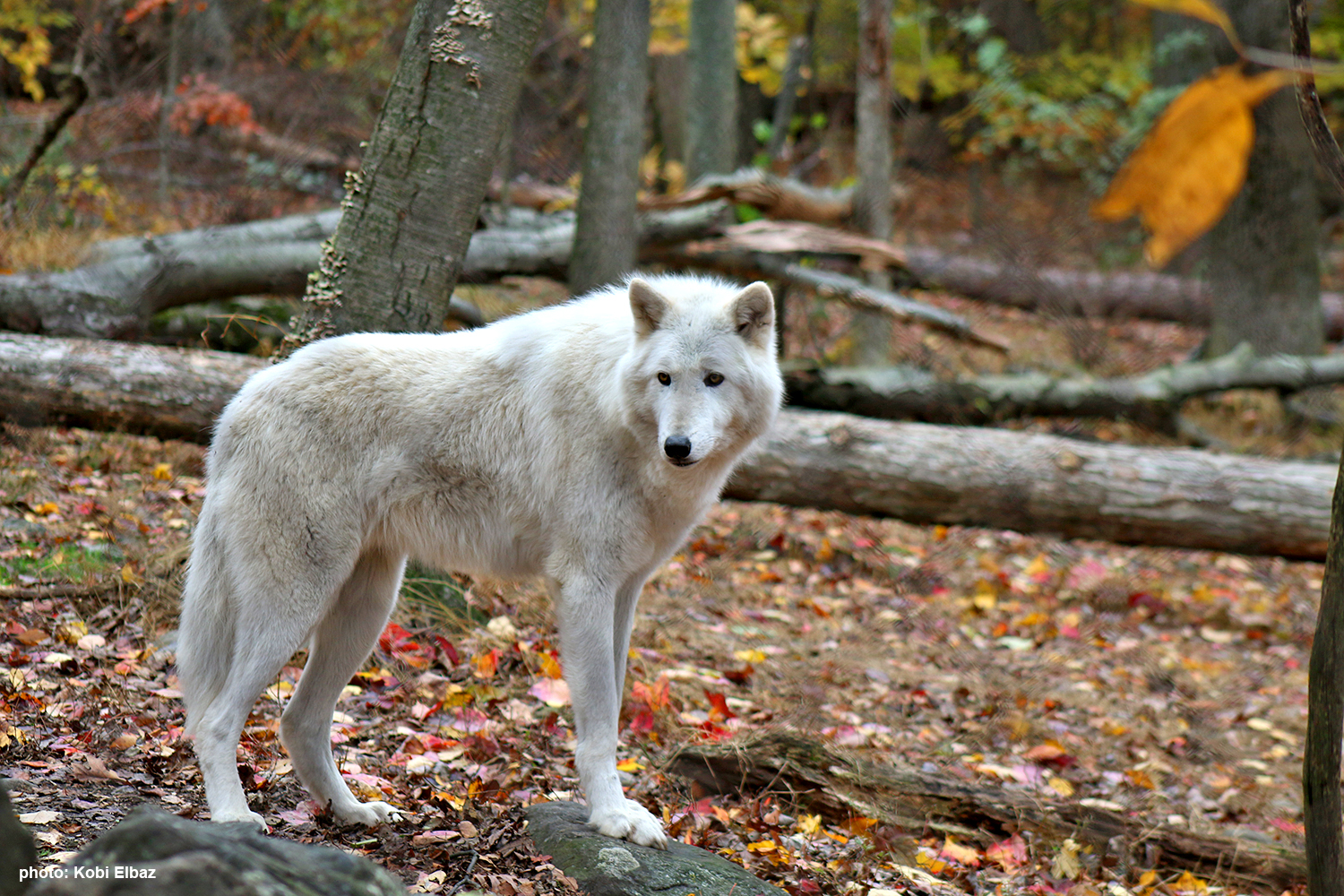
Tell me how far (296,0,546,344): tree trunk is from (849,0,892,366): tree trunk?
5651 millimetres

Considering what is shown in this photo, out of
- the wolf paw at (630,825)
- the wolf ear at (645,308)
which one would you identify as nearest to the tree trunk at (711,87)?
the wolf ear at (645,308)

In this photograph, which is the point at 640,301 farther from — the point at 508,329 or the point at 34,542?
the point at 34,542

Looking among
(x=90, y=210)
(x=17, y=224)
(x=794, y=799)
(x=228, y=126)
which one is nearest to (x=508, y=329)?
(x=794, y=799)

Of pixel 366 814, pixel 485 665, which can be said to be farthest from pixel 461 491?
pixel 485 665

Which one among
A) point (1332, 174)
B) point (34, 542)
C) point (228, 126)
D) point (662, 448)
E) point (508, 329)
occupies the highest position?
point (228, 126)

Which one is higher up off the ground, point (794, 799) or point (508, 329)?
point (508, 329)

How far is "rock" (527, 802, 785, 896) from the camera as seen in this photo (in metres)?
3.04

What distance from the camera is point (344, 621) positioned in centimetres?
375

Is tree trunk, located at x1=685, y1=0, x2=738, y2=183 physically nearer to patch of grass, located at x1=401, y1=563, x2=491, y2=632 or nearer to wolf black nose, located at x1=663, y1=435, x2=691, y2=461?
patch of grass, located at x1=401, y1=563, x2=491, y2=632

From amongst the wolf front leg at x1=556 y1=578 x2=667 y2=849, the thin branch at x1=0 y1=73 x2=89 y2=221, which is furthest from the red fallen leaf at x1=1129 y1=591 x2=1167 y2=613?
the thin branch at x1=0 y1=73 x2=89 y2=221

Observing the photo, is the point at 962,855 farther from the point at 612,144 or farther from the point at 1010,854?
the point at 612,144

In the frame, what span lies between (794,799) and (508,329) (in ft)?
7.68

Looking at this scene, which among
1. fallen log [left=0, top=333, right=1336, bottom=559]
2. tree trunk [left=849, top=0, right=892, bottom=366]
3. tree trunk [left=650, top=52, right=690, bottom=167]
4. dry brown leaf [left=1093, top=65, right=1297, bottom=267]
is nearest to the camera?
dry brown leaf [left=1093, top=65, right=1297, bottom=267]

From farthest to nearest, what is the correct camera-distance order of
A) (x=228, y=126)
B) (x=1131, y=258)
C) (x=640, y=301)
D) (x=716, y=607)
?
(x=1131, y=258) → (x=228, y=126) → (x=716, y=607) → (x=640, y=301)
